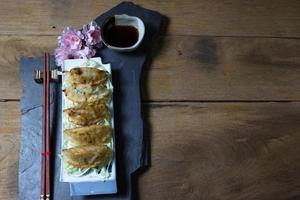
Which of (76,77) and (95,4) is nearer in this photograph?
(76,77)

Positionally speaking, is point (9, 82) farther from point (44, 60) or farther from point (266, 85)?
point (266, 85)

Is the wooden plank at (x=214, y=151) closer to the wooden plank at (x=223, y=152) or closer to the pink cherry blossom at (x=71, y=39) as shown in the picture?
the wooden plank at (x=223, y=152)

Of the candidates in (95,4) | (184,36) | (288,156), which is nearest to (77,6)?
(95,4)

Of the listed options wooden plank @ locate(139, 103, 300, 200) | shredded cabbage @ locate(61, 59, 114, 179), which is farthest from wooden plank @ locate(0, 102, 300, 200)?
shredded cabbage @ locate(61, 59, 114, 179)

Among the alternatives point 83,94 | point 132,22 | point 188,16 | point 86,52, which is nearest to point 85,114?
point 83,94

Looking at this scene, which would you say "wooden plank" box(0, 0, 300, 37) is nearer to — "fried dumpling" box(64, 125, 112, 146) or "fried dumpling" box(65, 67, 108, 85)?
"fried dumpling" box(65, 67, 108, 85)

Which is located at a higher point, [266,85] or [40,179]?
[266,85]

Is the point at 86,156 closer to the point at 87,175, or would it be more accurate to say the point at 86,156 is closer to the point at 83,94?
the point at 87,175
